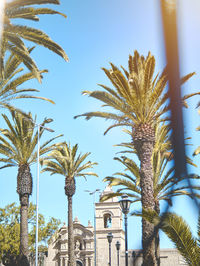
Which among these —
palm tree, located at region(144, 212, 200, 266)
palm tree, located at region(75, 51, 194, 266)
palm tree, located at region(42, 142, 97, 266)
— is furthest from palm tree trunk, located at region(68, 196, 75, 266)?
palm tree, located at region(144, 212, 200, 266)

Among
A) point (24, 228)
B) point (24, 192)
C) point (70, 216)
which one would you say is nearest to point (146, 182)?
point (24, 192)

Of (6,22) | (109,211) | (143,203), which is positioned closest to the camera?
(6,22)

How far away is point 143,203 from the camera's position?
49.3 ft

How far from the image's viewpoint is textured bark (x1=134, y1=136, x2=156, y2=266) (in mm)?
14172

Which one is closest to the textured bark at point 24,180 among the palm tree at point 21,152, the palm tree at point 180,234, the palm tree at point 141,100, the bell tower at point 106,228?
the palm tree at point 21,152

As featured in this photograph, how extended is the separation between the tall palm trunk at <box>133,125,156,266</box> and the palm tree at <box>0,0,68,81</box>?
4.57 metres

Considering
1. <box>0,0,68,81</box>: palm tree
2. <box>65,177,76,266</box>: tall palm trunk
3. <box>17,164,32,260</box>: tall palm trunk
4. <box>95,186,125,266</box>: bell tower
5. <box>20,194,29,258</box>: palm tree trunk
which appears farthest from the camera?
<box>95,186,125,266</box>: bell tower

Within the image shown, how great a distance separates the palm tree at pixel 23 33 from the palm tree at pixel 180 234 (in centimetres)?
695

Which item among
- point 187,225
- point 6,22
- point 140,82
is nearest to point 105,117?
point 140,82

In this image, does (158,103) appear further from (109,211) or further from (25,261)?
(109,211)

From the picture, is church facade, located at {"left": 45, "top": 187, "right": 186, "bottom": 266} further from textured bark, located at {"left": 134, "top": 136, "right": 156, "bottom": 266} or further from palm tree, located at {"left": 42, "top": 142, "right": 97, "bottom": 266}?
textured bark, located at {"left": 134, "top": 136, "right": 156, "bottom": 266}

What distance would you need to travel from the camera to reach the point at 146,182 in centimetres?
1529

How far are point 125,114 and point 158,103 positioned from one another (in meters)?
1.51

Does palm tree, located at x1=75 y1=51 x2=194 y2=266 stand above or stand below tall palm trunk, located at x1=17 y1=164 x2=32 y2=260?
above
